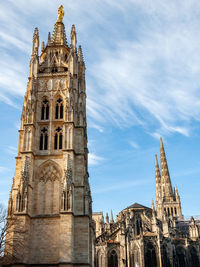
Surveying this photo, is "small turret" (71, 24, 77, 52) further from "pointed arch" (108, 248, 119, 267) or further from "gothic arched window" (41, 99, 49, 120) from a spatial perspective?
"pointed arch" (108, 248, 119, 267)

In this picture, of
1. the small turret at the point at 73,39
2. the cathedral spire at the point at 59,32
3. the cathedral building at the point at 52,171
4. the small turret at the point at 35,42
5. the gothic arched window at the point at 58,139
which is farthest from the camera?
the cathedral spire at the point at 59,32

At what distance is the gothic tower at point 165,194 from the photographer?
96.1 metres

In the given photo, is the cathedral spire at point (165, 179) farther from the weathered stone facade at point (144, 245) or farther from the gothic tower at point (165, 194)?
the weathered stone facade at point (144, 245)

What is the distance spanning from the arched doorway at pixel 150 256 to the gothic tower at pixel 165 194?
3826cm

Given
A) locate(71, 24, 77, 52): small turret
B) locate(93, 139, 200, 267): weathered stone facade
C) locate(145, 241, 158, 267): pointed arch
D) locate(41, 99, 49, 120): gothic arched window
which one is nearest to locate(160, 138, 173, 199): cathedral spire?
locate(93, 139, 200, 267): weathered stone facade

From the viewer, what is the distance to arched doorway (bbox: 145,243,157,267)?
54438 millimetres

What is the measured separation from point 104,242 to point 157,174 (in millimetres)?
52726

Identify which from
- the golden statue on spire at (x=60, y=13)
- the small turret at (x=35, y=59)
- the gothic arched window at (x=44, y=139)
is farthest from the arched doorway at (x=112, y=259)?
the golden statue on spire at (x=60, y=13)

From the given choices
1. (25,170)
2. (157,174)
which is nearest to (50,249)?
(25,170)

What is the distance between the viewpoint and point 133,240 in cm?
5656

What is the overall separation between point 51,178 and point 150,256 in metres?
33.3

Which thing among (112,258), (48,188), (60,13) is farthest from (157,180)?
(48,188)

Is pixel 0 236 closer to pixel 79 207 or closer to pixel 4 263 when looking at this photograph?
pixel 4 263

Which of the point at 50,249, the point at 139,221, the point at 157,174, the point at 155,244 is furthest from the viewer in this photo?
the point at 157,174
